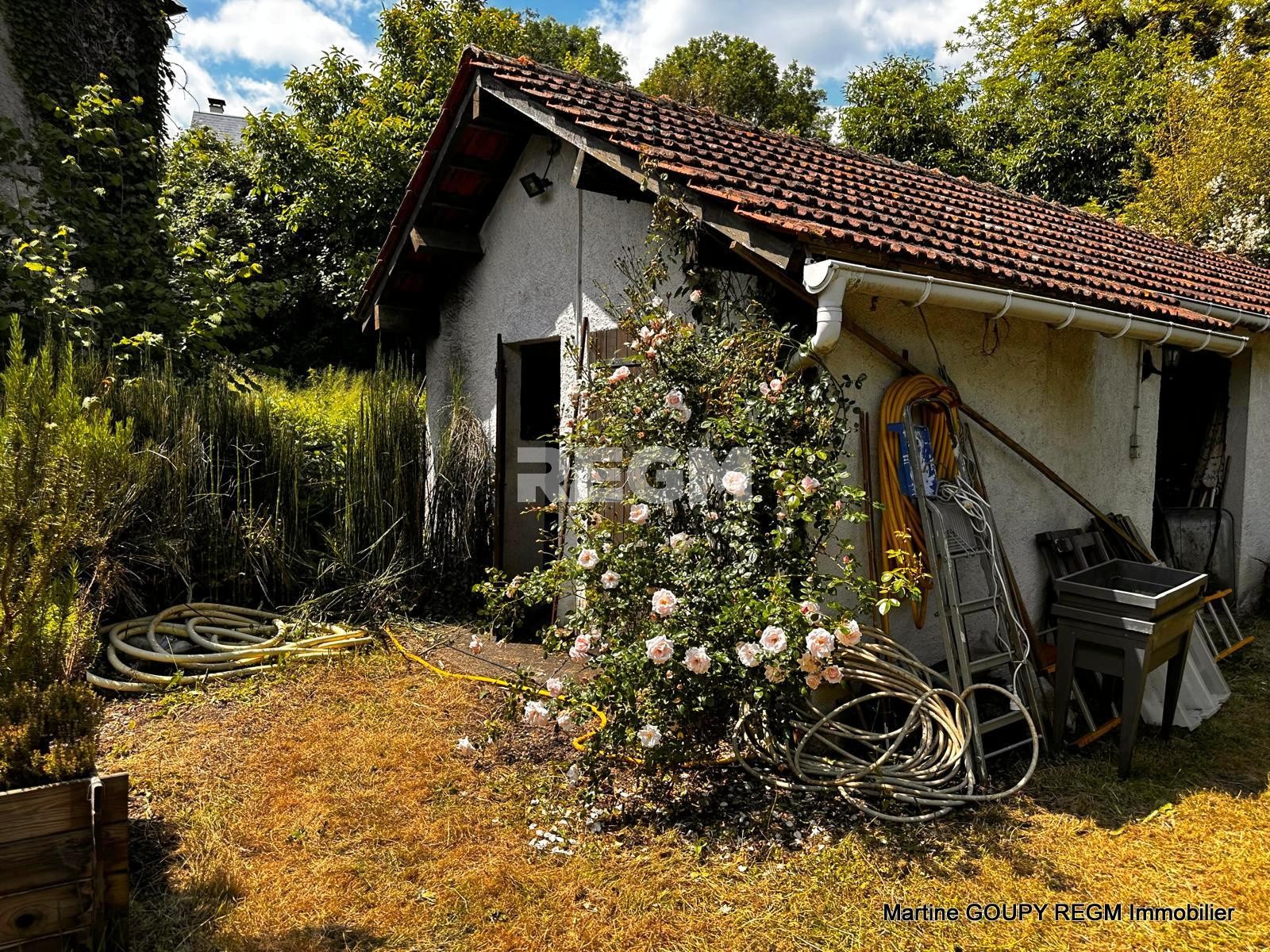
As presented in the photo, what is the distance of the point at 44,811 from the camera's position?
102 inches

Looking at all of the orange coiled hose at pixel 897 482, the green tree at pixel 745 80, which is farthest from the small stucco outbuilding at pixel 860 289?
the green tree at pixel 745 80

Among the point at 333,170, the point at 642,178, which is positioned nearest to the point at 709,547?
the point at 642,178

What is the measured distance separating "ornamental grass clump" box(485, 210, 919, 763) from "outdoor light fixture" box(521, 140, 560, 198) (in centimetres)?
228

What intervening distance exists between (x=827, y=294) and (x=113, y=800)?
360cm

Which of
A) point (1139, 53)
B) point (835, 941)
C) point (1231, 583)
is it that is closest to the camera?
point (835, 941)

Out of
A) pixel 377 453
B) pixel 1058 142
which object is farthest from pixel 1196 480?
pixel 1058 142

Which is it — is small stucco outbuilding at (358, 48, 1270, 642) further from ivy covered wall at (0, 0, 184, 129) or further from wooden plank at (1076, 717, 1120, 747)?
ivy covered wall at (0, 0, 184, 129)

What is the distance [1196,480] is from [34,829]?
9353 mm

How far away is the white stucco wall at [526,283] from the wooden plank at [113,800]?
3.82m

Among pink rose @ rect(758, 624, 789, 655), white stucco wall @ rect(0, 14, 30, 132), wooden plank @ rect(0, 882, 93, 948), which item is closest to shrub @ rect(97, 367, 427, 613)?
wooden plank @ rect(0, 882, 93, 948)

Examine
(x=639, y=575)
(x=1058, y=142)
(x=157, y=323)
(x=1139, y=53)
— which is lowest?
(x=639, y=575)

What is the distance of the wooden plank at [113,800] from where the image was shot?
2674mm

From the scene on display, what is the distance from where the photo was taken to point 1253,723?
16.6ft

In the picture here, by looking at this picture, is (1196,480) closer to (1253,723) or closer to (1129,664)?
(1253,723)
